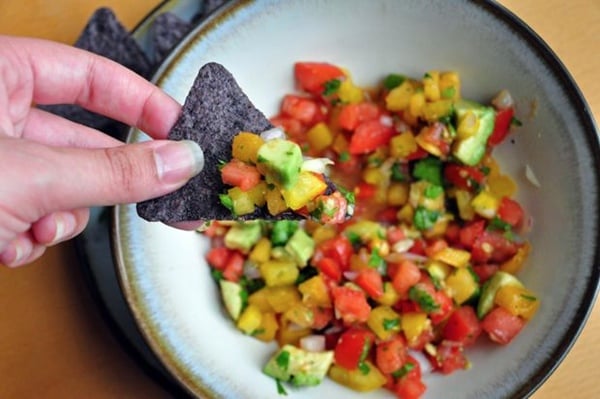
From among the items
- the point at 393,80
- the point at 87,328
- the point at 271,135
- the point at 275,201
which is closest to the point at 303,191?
the point at 275,201

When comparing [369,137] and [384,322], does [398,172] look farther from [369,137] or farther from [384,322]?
[384,322]

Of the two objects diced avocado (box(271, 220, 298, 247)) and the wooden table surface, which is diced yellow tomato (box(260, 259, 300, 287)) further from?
the wooden table surface

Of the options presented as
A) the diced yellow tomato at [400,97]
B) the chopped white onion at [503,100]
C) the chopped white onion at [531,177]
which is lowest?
the chopped white onion at [531,177]

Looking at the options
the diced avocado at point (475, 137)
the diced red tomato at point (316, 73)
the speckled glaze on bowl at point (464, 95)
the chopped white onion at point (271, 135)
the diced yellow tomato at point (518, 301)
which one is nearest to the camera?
the chopped white onion at point (271, 135)

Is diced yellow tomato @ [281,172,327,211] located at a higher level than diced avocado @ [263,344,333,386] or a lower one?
higher

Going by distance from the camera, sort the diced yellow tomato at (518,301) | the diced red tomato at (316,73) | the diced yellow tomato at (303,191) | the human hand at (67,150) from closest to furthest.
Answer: the human hand at (67,150), the diced yellow tomato at (303,191), the diced yellow tomato at (518,301), the diced red tomato at (316,73)

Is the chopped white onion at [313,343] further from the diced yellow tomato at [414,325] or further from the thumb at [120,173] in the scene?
the thumb at [120,173]

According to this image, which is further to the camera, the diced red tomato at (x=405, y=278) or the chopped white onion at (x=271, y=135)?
the diced red tomato at (x=405, y=278)

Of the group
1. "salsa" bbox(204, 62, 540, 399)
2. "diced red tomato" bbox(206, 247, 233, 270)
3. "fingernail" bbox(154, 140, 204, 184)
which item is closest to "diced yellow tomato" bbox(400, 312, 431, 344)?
"salsa" bbox(204, 62, 540, 399)

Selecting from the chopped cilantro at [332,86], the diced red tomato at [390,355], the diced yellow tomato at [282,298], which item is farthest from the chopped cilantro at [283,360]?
the chopped cilantro at [332,86]
